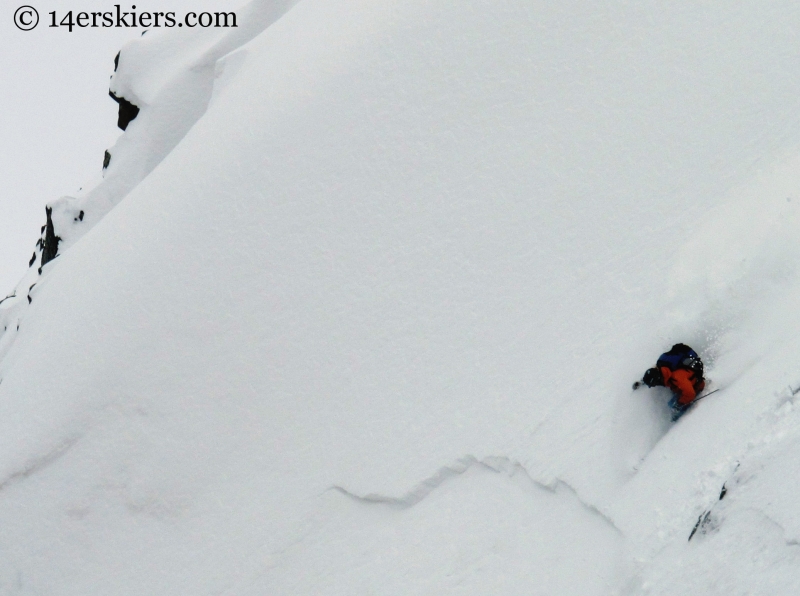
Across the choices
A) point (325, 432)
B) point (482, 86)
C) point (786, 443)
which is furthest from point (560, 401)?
point (482, 86)

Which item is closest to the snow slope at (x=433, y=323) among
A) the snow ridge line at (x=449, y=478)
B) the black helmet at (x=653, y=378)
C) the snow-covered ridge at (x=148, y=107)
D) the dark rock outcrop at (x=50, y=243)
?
the snow ridge line at (x=449, y=478)

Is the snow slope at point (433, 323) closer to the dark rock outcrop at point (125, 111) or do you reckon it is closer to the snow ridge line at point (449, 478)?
the snow ridge line at point (449, 478)

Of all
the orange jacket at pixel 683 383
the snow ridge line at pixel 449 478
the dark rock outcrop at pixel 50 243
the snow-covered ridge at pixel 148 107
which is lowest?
the snow ridge line at pixel 449 478

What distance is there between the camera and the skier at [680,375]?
8180 mm

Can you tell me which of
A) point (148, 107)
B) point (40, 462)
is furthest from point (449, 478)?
point (148, 107)

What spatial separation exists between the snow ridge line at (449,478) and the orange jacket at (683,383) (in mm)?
1807

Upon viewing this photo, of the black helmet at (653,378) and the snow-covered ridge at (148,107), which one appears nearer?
the black helmet at (653,378)

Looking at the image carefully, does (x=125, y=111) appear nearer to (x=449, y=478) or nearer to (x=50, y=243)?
(x=50, y=243)

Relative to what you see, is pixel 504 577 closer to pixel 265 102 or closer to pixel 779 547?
pixel 779 547

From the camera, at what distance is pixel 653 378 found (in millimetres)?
8406

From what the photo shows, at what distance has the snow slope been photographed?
8.88 meters

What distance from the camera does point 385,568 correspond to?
9773 millimetres

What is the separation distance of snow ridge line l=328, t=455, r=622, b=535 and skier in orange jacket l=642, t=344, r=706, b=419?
5.67 ft

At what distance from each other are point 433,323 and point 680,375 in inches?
169
